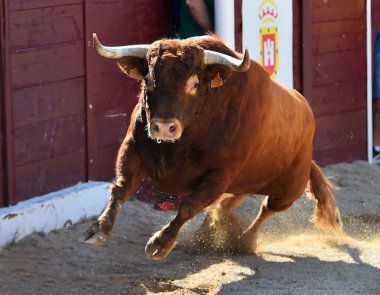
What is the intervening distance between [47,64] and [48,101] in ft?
0.77

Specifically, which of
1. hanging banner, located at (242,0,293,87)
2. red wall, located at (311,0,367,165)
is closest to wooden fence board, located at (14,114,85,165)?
hanging banner, located at (242,0,293,87)

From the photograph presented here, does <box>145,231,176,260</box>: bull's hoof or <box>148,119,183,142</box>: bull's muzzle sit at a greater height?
<box>148,119,183,142</box>: bull's muzzle

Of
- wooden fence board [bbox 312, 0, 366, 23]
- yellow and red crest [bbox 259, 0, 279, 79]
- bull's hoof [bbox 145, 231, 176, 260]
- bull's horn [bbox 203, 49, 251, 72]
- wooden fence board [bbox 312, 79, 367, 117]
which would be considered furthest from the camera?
wooden fence board [bbox 312, 79, 367, 117]

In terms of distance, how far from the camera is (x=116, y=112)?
823 cm

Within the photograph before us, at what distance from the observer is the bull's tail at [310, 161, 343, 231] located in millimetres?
7602

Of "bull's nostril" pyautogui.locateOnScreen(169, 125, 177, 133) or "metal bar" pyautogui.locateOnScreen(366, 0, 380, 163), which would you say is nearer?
"bull's nostril" pyautogui.locateOnScreen(169, 125, 177, 133)

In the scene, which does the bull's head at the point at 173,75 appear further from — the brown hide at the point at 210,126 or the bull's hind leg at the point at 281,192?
the bull's hind leg at the point at 281,192

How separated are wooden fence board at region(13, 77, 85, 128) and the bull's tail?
→ 5.26 feet

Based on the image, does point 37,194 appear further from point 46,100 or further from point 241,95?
point 241,95

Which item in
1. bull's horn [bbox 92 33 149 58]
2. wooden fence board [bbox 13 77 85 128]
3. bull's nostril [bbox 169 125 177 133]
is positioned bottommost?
wooden fence board [bbox 13 77 85 128]

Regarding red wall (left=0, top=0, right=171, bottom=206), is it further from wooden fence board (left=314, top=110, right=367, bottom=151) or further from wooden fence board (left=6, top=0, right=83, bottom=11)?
wooden fence board (left=314, top=110, right=367, bottom=151)

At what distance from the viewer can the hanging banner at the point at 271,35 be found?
8938 mm

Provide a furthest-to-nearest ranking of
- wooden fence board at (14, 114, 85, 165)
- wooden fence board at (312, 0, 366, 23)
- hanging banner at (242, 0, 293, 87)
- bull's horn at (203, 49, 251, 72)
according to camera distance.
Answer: wooden fence board at (312, 0, 366, 23) → hanging banner at (242, 0, 293, 87) → wooden fence board at (14, 114, 85, 165) → bull's horn at (203, 49, 251, 72)

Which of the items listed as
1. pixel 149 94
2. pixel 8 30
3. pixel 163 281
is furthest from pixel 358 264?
pixel 8 30
